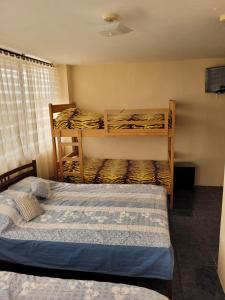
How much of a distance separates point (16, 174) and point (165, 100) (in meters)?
2.75

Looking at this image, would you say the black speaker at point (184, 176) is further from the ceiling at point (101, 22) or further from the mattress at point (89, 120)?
the ceiling at point (101, 22)

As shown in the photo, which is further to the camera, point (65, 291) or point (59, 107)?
point (59, 107)

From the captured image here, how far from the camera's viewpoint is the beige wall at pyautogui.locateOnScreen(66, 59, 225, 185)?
13.2ft

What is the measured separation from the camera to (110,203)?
2559 mm

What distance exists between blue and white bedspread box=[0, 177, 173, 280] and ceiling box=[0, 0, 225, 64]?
5.30 feet

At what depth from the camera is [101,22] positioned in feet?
5.91

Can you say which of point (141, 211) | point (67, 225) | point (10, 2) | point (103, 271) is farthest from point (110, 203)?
point (10, 2)

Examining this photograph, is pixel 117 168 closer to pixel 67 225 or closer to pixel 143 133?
pixel 143 133

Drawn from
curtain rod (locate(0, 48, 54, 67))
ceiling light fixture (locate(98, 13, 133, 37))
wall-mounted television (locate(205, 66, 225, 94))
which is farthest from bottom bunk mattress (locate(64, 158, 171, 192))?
ceiling light fixture (locate(98, 13, 133, 37))

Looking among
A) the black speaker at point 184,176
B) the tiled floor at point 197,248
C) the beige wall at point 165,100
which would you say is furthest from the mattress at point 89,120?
the tiled floor at point 197,248

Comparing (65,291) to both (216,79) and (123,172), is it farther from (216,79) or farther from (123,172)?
(216,79)

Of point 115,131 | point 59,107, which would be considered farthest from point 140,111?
point 59,107

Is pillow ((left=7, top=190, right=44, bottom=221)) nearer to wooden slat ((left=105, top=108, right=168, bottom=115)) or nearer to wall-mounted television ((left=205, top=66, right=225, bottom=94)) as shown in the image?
wooden slat ((left=105, top=108, right=168, bottom=115))

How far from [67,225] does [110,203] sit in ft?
1.88
